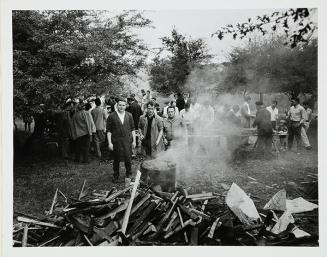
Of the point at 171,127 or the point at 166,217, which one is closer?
the point at 166,217

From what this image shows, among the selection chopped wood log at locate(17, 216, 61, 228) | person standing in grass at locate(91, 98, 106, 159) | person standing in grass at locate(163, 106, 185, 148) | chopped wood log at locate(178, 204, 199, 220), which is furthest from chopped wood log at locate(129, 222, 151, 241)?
person standing in grass at locate(91, 98, 106, 159)

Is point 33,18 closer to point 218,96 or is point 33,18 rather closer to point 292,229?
point 218,96

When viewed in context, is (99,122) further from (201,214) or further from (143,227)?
(201,214)

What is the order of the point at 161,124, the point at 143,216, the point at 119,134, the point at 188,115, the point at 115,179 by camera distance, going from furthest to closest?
the point at 188,115 < the point at 161,124 < the point at 115,179 < the point at 119,134 < the point at 143,216

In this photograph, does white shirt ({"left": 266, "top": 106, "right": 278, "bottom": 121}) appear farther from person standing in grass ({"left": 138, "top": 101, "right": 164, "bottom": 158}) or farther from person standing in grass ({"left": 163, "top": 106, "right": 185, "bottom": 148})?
person standing in grass ({"left": 138, "top": 101, "right": 164, "bottom": 158})

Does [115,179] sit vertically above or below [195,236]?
above

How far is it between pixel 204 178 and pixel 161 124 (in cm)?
136

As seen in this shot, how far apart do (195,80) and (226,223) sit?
3.61m

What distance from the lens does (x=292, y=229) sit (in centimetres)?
384

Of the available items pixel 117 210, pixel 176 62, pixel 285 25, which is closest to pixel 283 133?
pixel 176 62

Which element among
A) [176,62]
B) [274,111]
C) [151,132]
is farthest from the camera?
[274,111]

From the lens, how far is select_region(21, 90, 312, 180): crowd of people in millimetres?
6023

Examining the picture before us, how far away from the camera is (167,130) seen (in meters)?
6.07

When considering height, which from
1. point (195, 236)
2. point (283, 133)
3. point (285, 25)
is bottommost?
point (195, 236)
